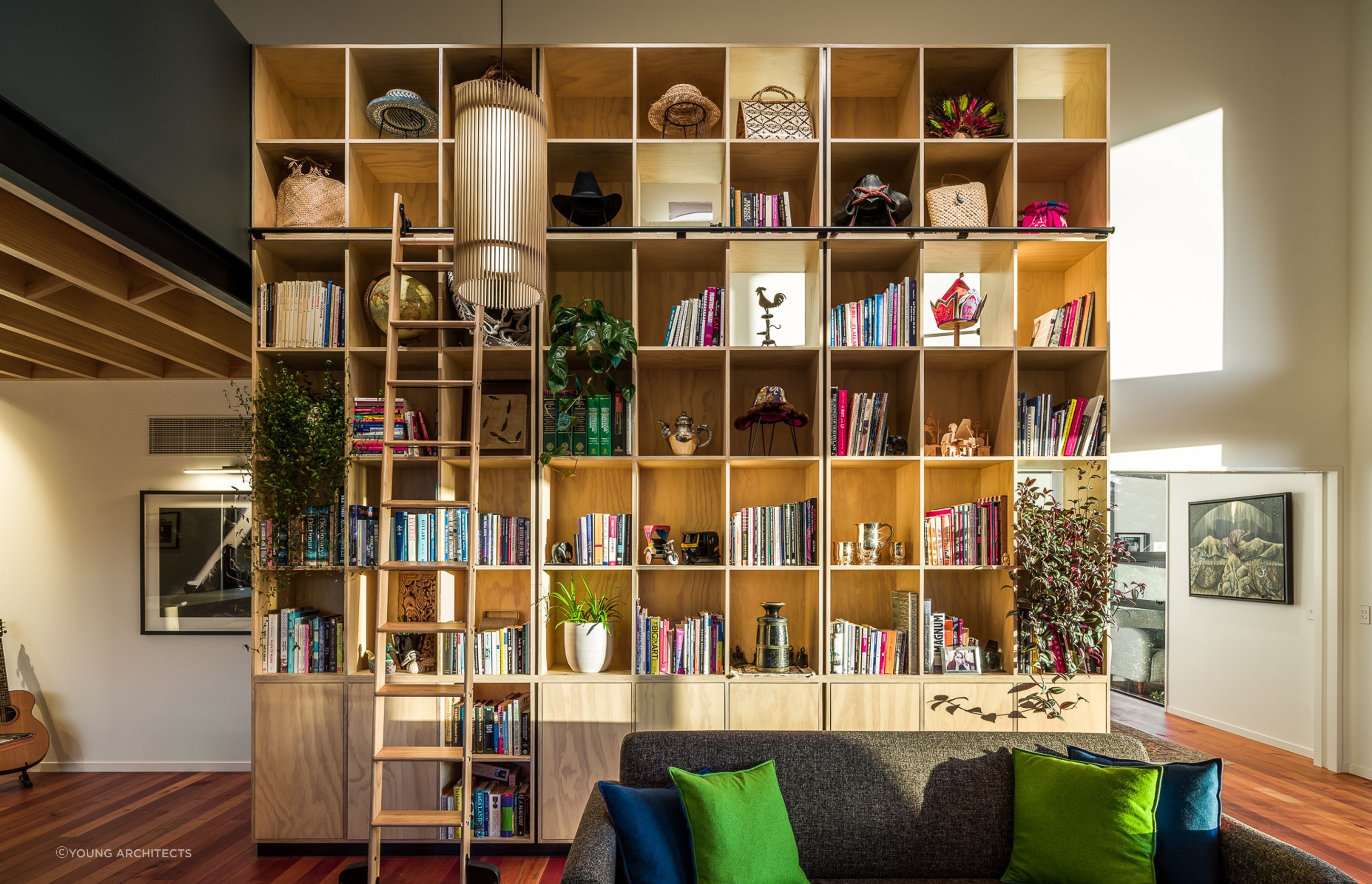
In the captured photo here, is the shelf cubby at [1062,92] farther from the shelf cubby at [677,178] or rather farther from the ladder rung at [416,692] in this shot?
the ladder rung at [416,692]

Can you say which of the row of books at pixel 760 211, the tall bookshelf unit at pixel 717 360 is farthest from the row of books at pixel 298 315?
the row of books at pixel 760 211

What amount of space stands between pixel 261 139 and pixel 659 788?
3387 mm

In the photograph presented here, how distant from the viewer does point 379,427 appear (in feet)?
12.2

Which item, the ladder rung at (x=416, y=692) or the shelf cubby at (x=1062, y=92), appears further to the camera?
the shelf cubby at (x=1062, y=92)

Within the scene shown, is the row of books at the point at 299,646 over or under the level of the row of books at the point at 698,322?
under

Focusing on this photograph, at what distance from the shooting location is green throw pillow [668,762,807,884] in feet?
7.10

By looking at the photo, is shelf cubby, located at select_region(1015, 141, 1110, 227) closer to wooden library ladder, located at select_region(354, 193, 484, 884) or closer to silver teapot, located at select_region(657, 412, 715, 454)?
silver teapot, located at select_region(657, 412, 715, 454)

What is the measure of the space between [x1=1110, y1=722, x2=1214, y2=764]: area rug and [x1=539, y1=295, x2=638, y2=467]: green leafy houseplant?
135 inches

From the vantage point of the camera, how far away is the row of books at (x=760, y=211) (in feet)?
12.3

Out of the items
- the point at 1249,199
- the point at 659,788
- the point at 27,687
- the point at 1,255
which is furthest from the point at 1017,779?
the point at 27,687

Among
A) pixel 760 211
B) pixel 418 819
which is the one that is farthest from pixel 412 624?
pixel 760 211

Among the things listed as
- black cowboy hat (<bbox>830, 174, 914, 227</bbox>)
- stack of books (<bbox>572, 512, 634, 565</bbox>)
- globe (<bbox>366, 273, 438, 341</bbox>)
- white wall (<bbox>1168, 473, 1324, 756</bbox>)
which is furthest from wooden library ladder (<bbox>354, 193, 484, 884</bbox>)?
white wall (<bbox>1168, 473, 1324, 756</bbox>)

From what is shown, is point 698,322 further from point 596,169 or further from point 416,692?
point 416,692

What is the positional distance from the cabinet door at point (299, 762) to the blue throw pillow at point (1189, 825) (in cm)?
317
